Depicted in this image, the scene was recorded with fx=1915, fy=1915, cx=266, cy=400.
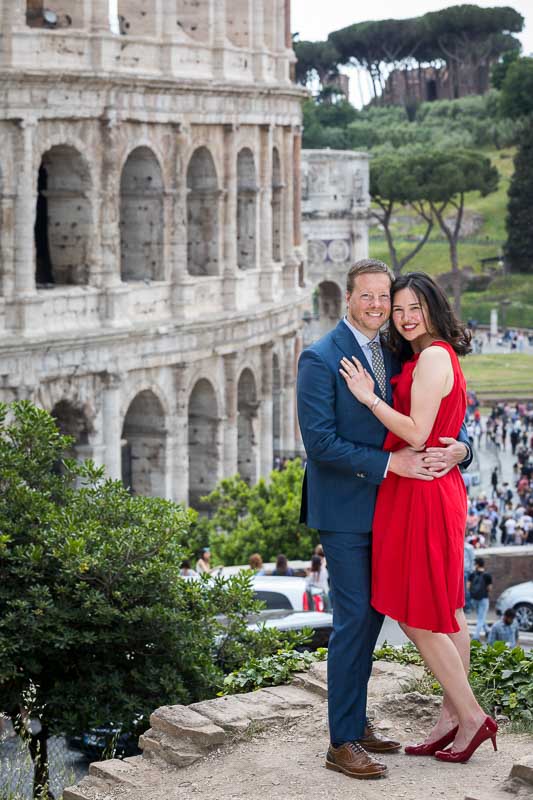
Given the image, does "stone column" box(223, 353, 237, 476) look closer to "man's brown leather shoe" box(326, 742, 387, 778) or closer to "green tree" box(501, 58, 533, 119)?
"man's brown leather shoe" box(326, 742, 387, 778)

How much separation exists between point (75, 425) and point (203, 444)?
212 inches

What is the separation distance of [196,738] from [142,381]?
22.0 m

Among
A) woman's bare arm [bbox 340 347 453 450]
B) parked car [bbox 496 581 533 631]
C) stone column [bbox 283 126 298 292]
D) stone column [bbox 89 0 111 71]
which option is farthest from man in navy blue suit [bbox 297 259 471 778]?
stone column [bbox 283 126 298 292]

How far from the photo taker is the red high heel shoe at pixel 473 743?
32.4 ft

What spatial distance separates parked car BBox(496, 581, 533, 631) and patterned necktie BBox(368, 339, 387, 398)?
677 inches

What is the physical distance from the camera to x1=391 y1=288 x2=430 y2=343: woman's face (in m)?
9.86

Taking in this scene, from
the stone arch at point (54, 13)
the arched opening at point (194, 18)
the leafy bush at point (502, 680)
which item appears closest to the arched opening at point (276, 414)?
the arched opening at point (194, 18)

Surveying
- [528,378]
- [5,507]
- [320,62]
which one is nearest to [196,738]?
[5,507]

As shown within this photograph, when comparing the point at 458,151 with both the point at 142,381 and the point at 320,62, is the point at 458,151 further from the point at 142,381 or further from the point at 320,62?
the point at 142,381

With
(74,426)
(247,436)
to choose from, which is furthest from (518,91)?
(74,426)

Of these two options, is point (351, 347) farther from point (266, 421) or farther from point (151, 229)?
point (266, 421)

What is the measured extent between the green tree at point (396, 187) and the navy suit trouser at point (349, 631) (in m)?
67.8

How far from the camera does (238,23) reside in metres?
38.0

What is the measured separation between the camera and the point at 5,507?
15750 millimetres
